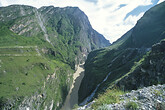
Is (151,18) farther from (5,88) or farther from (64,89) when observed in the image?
(5,88)

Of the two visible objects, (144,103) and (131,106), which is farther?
(144,103)

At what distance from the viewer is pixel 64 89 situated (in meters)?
99.2

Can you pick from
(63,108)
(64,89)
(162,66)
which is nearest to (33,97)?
(63,108)

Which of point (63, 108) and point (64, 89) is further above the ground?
point (64, 89)

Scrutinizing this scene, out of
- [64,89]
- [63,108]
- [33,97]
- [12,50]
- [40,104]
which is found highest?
[12,50]

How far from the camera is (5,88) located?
51.4 m

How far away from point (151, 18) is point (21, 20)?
693 ft

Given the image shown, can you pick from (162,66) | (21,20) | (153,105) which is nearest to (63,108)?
(162,66)

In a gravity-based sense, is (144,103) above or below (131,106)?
below

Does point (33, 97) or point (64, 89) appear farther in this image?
point (64, 89)

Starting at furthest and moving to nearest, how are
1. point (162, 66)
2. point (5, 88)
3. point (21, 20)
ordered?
point (21, 20) < point (5, 88) < point (162, 66)

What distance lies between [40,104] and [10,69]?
30.5m

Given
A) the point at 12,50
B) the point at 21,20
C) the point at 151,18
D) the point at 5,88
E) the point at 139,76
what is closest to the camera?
the point at 139,76

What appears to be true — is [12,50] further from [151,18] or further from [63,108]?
[151,18]
